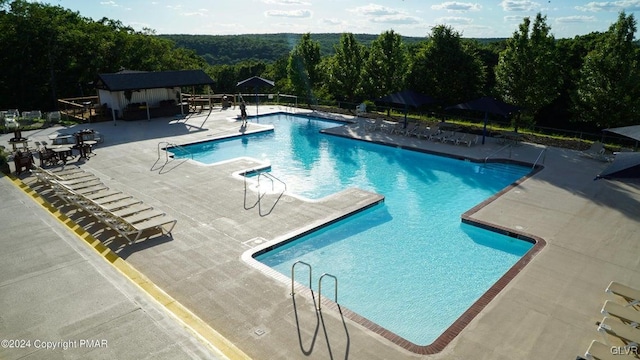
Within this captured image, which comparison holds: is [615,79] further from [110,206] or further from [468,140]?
[110,206]

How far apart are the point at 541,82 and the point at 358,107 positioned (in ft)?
35.3

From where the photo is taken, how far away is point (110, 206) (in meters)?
11.1

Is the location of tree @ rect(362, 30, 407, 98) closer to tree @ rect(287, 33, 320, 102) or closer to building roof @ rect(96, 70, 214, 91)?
tree @ rect(287, 33, 320, 102)

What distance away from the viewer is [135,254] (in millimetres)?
9430

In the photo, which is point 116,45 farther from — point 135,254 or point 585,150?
point 585,150

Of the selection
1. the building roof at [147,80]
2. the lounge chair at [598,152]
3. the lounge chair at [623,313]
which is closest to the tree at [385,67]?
the building roof at [147,80]

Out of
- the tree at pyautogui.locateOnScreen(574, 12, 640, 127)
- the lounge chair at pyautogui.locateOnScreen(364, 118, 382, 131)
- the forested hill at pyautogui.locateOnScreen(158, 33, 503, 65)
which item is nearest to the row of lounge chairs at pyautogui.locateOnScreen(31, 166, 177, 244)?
the lounge chair at pyautogui.locateOnScreen(364, 118, 382, 131)

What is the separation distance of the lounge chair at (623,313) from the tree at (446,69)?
66.2ft

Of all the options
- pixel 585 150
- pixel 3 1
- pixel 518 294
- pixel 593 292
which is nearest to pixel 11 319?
pixel 518 294

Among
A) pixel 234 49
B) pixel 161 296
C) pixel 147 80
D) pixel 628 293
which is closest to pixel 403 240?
pixel 628 293

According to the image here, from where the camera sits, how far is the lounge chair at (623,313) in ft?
21.5

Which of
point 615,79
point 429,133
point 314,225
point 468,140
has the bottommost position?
point 314,225

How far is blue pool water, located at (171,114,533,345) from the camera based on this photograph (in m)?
8.62

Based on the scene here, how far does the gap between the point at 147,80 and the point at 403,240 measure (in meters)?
19.8
